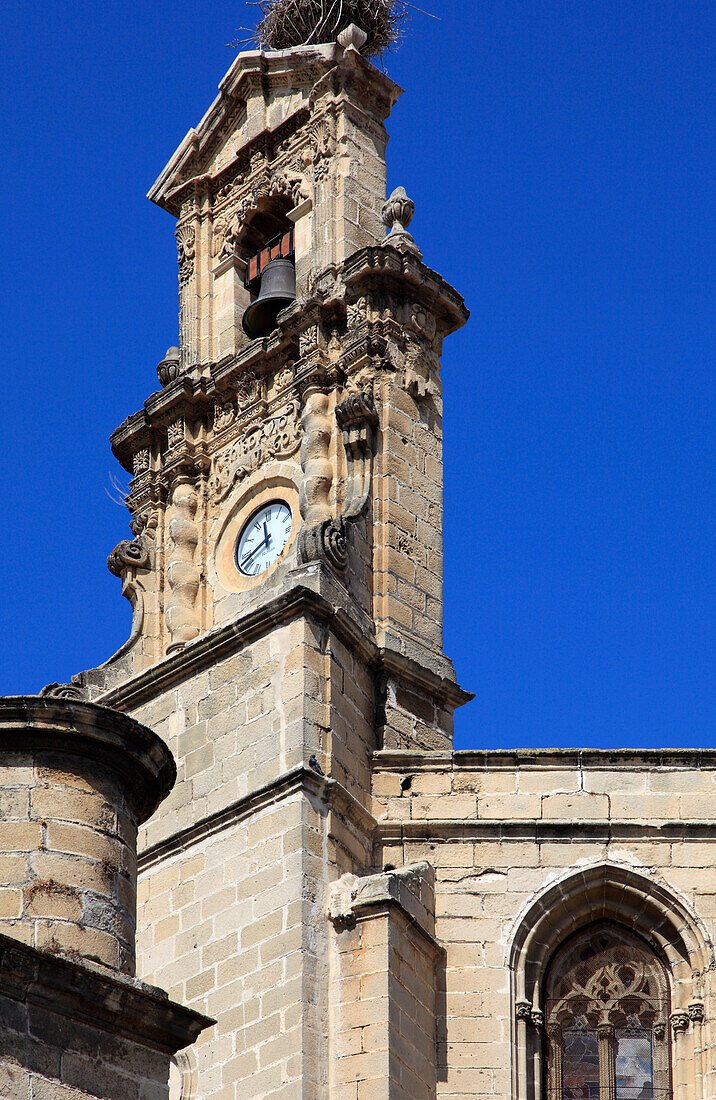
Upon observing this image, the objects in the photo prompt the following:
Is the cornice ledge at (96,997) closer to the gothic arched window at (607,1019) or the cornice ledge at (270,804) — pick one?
the cornice ledge at (270,804)

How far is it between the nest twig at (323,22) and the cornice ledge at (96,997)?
15.1 metres

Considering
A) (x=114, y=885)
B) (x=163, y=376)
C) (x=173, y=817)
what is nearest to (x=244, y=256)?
(x=163, y=376)

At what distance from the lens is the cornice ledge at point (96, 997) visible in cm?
1044

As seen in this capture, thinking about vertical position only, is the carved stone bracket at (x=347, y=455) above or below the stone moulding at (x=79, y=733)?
above

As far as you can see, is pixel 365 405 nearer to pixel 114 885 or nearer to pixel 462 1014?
pixel 462 1014

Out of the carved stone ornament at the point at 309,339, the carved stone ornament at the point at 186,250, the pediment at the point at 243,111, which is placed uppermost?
the pediment at the point at 243,111

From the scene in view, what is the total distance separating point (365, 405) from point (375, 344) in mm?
810

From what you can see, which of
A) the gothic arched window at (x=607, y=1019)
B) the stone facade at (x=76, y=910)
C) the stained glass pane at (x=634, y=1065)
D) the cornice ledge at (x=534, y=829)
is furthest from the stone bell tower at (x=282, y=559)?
the stone facade at (x=76, y=910)

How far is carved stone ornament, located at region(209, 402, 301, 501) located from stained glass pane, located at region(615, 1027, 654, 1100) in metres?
6.60

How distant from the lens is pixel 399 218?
21391 millimetres

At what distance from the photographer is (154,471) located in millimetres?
21891

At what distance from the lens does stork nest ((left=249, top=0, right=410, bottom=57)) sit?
79.2ft

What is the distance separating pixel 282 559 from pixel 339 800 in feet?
11.7

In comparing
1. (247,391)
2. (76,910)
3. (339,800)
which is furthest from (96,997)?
(247,391)
